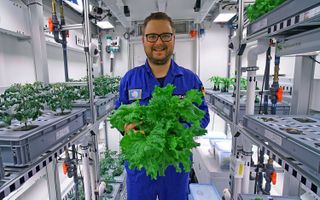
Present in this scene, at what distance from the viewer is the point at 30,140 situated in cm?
88

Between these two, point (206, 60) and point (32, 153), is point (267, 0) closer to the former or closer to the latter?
point (32, 153)

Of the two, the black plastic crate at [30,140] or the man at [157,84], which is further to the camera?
the man at [157,84]

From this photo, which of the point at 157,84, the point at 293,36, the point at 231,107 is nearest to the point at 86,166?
the point at 157,84

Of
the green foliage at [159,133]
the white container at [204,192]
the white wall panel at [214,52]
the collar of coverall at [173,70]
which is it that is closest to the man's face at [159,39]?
the collar of coverall at [173,70]

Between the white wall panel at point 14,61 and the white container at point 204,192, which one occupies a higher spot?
the white wall panel at point 14,61

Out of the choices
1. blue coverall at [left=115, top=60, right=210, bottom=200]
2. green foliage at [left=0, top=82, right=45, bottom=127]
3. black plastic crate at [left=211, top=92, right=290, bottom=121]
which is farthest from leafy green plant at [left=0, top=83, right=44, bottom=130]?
black plastic crate at [left=211, top=92, right=290, bottom=121]

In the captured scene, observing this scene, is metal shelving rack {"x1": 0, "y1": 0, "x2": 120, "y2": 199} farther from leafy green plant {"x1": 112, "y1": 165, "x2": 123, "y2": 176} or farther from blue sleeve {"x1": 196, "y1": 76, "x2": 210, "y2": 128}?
blue sleeve {"x1": 196, "y1": 76, "x2": 210, "y2": 128}

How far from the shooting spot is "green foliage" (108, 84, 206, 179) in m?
0.61

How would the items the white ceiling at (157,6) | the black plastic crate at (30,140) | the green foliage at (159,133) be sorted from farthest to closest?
the white ceiling at (157,6), the black plastic crate at (30,140), the green foliage at (159,133)

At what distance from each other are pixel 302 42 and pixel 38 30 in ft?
7.74

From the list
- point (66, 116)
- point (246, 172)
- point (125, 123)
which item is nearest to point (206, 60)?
point (246, 172)

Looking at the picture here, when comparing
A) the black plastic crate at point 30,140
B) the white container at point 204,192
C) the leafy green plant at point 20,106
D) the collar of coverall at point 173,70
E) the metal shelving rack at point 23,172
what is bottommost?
the white container at point 204,192

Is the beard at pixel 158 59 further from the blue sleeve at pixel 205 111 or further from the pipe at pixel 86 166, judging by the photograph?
the pipe at pixel 86 166

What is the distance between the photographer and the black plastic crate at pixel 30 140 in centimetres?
84
